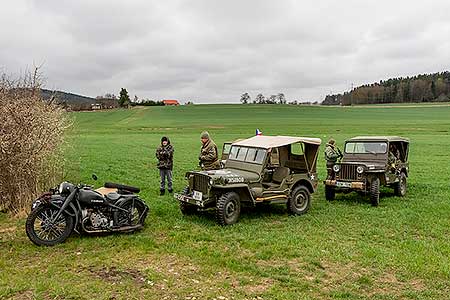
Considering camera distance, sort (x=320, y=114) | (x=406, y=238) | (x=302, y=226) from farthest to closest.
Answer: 1. (x=320, y=114)
2. (x=302, y=226)
3. (x=406, y=238)

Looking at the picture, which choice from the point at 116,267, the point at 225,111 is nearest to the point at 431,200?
the point at 116,267

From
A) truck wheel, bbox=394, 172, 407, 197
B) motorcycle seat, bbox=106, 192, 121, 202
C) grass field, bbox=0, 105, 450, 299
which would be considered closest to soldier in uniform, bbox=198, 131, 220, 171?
grass field, bbox=0, 105, 450, 299

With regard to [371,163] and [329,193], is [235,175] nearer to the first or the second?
[329,193]

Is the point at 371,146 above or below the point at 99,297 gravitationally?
above

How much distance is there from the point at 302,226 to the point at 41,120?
634 centimetres

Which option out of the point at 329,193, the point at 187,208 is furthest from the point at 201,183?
the point at 329,193

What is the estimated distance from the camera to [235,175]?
8.77m

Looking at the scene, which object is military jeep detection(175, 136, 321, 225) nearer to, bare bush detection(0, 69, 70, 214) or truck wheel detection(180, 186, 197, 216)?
truck wheel detection(180, 186, 197, 216)

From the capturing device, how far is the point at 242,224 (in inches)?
341

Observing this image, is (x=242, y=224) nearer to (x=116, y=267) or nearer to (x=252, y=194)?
(x=252, y=194)

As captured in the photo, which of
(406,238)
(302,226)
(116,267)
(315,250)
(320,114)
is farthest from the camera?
(320,114)

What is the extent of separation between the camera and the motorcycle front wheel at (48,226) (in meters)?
7.07

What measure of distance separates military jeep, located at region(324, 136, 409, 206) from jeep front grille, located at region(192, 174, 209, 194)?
171 inches

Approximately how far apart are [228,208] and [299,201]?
2122mm
